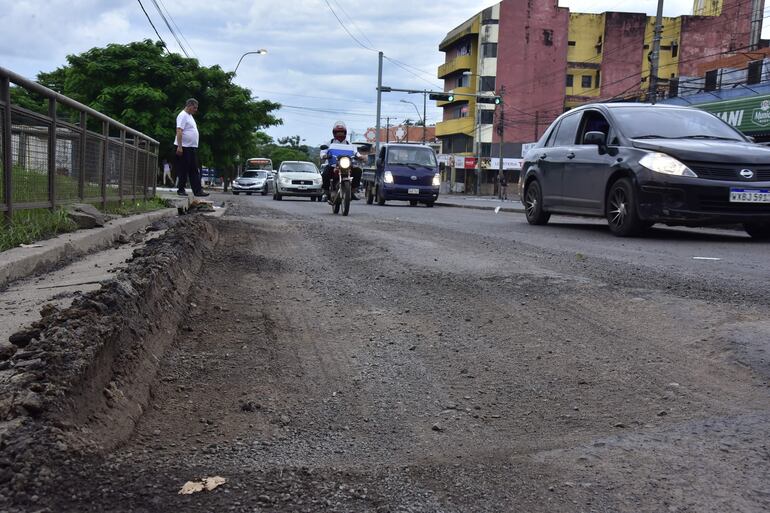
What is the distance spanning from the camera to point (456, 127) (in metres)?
71.2

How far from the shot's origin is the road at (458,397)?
84.2 inches

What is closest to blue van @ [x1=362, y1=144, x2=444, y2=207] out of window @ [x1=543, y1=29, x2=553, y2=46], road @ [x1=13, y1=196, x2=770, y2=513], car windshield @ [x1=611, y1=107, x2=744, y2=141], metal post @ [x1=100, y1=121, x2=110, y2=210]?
car windshield @ [x1=611, y1=107, x2=744, y2=141]

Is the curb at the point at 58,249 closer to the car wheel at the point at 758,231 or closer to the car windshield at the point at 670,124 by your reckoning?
the car windshield at the point at 670,124

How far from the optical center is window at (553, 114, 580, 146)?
1070 cm

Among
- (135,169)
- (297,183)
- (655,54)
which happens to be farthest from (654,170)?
(297,183)

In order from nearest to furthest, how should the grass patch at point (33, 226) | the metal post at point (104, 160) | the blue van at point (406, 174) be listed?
1. the grass patch at point (33, 226)
2. the metal post at point (104, 160)
3. the blue van at point (406, 174)

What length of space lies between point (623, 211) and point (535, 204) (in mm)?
2510

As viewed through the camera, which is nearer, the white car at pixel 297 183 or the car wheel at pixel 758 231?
the car wheel at pixel 758 231

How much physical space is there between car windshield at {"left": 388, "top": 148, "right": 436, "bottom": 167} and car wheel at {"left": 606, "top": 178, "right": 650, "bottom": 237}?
Result: 13519 mm

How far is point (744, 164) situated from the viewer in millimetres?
8523

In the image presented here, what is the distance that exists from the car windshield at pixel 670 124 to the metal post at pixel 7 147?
690 centimetres

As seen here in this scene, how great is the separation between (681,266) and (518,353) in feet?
10.4

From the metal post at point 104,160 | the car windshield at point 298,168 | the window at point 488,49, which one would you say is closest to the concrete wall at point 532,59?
the window at point 488,49

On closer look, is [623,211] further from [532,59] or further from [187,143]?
[532,59]
